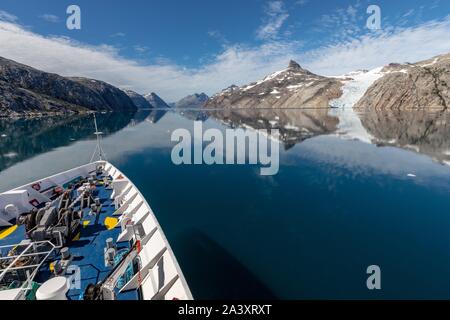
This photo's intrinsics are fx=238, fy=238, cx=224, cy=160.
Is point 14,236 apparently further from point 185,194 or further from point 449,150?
point 449,150

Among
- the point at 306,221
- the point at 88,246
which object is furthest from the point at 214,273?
the point at 306,221

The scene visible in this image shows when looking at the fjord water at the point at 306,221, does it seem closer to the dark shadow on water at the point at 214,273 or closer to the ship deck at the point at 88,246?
the dark shadow on water at the point at 214,273

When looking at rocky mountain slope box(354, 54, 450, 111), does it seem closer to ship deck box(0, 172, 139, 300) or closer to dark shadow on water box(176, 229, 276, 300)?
dark shadow on water box(176, 229, 276, 300)

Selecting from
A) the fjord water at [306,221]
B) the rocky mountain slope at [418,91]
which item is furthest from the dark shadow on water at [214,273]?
the rocky mountain slope at [418,91]

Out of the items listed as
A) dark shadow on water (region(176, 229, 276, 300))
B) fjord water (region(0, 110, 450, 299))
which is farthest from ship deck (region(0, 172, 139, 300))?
fjord water (region(0, 110, 450, 299))

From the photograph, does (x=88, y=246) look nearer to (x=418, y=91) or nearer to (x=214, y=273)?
(x=214, y=273)

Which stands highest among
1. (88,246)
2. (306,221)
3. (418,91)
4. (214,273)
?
(418,91)
